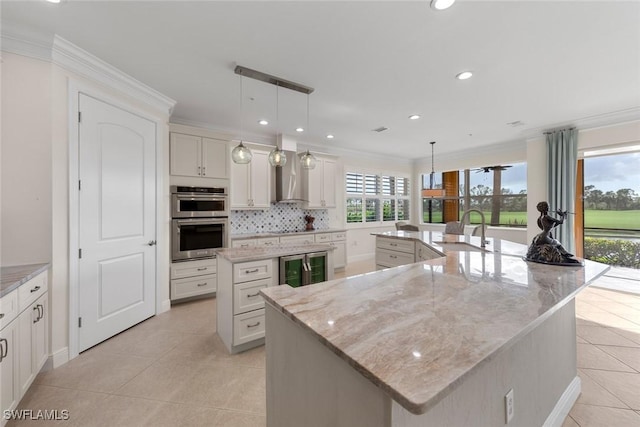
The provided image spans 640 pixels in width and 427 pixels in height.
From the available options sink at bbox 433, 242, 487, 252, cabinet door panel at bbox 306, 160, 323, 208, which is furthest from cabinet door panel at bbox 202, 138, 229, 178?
sink at bbox 433, 242, 487, 252

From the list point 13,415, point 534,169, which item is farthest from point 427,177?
point 13,415

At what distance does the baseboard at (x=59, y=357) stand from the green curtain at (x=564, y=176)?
256 inches

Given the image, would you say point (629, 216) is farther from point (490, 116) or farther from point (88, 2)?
point (88, 2)

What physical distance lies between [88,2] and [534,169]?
6.41m

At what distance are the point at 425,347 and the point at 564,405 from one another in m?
1.67

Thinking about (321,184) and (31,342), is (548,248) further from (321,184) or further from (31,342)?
(321,184)

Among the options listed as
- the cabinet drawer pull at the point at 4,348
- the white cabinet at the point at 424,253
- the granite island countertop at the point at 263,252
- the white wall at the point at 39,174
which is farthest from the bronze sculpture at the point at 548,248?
the white wall at the point at 39,174

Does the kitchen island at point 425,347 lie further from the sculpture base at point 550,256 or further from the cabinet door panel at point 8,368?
the cabinet door panel at point 8,368

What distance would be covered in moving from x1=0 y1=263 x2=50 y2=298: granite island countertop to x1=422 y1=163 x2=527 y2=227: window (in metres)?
6.22

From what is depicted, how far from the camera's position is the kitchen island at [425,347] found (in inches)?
25.3

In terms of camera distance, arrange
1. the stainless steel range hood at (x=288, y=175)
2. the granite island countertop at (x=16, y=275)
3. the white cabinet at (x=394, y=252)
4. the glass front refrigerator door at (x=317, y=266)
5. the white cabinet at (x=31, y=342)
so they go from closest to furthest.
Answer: the granite island countertop at (x=16, y=275) < the white cabinet at (x=31, y=342) < the glass front refrigerator door at (x=317, y=266) < the white cabinet at (x=394, y=252) < the stainless steel range hood at (x=288, y=175)

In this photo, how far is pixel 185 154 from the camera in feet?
11.4

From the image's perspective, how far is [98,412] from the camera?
163 centimetres

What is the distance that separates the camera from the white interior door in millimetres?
2314
